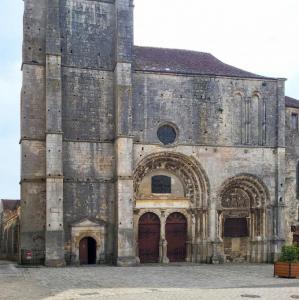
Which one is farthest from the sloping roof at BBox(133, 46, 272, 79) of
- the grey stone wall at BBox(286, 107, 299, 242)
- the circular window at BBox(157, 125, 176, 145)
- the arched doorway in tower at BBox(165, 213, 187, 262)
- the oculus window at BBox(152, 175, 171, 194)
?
the arched doorway in tower at BBox(165, 213, 187, 262)

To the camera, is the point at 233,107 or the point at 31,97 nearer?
the point at 31,97

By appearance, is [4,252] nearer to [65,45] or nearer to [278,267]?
[65,45]

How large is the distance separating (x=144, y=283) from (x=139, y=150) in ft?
37.0

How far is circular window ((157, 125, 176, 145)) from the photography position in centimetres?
3116

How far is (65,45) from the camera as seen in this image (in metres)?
30.1

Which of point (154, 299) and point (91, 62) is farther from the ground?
point (91, 62)

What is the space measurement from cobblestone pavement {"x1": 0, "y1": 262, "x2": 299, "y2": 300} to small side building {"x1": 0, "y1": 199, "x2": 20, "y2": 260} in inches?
454

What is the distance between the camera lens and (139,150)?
30.5m

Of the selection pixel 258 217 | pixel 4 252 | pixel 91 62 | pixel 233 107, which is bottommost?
pixel 4 252

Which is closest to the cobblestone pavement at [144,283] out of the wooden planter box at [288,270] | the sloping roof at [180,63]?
the wooden planter box at [288,270]

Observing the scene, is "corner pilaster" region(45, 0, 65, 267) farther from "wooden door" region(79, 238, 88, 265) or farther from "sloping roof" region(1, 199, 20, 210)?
"sloping roof" region(1, 199, 20, 210)

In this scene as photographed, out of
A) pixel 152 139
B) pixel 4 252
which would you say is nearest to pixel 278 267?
pixel 152 139

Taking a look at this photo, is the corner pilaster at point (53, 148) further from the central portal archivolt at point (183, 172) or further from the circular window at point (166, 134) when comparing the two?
the circular window at point (166, 134)

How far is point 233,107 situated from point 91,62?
8721mm
